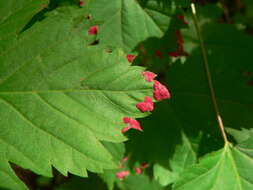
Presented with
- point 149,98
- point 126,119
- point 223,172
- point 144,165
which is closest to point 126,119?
point 126,119

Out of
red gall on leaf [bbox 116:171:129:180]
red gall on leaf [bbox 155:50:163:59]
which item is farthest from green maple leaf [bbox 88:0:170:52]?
red gall on leaf [bbox 116:171:129:180]

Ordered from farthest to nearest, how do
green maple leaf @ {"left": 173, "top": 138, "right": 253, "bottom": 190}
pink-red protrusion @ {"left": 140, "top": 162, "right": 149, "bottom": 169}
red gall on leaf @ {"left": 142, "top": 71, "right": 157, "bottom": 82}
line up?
1. pink-red protrusion @ {"left": 140, "top": 162, "right": 149, "bottom": 169}
2. green maple leaf @ {"left": 173, "top": 138, "right": 253, "bottom": 190}
3. red gall on leaf @ {"left": 142, "top": 71, "right": 157, "bottom": 82}

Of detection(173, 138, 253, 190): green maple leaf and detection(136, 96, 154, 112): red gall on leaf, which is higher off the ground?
detection(136, 96, 154, 112): red gall on leaf

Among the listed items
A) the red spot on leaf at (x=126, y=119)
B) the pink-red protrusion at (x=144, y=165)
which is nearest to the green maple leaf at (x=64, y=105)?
the red spot on leaf at (x=126, y=119)

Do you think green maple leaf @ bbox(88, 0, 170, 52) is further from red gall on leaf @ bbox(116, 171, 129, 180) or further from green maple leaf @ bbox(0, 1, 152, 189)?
red gall on leaf @ bbox(116, 171, 129, 180)

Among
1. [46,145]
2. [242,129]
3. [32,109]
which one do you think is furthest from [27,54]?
[242,129]

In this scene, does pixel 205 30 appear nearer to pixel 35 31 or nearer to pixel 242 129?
pixel 242 129

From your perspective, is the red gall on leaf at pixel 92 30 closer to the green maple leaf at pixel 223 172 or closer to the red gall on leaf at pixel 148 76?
the red gall on leaf at pixel 148 76

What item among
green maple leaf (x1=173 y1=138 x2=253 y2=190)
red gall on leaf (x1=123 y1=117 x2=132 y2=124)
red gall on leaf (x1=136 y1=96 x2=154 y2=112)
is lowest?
green maple leaf (x1=173 y1=138 x2=253 y2=190)

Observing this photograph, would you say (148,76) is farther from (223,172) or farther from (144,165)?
(144,165)
